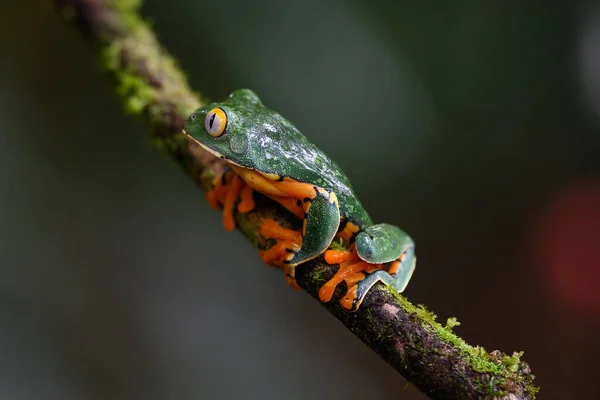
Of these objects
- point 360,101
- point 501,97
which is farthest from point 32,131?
point 501,97

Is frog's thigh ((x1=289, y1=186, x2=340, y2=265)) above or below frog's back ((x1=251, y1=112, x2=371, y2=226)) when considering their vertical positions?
below

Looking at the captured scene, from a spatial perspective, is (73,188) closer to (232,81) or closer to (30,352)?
(30,352)

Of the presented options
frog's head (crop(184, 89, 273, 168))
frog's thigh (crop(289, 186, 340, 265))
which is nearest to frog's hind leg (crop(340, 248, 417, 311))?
frog's thigh (crop(289, 186, 340, 265))

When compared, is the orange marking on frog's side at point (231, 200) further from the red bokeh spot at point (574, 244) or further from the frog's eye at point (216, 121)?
the red bokeh spot at point (574, 244)

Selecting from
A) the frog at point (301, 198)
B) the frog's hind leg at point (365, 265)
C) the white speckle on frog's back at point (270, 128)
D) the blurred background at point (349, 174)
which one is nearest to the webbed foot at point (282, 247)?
the frog at point (301, 198)

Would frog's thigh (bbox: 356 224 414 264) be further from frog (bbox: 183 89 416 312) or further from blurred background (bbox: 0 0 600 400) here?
blurred background (bbox: 0 0 600 400)

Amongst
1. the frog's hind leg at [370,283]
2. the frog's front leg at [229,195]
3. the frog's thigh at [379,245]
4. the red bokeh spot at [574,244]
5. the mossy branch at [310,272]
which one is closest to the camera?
the mossy branch at [310,272]
